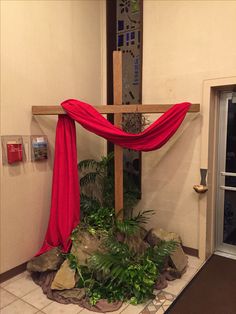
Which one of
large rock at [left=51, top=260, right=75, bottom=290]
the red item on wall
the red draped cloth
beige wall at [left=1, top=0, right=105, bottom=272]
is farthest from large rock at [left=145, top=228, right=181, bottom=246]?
the red item on wall

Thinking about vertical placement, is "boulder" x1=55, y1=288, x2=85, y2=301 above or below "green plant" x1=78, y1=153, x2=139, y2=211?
below

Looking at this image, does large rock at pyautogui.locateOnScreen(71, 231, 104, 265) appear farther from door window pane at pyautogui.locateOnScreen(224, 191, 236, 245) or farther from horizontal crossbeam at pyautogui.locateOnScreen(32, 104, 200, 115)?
door window pane at pyautogui.locateOnScreen(224, 191, 236, 245)

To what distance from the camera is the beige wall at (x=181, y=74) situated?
2859 mm

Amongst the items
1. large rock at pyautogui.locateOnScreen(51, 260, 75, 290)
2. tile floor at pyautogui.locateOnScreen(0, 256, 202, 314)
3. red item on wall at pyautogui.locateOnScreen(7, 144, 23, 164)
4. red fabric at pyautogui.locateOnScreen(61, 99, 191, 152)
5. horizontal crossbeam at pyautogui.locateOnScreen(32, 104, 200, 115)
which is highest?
horizontal crossbeam at pyautogui.locateOnScreen(32, 104, 200, 115)

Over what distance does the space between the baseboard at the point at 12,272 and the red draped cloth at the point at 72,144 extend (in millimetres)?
271

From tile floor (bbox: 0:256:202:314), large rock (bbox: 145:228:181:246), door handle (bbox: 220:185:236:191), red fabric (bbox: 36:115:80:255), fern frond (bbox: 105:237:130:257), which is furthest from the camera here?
door handle (bbox: 220:185:236:191)

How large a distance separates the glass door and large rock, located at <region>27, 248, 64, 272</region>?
1990mm

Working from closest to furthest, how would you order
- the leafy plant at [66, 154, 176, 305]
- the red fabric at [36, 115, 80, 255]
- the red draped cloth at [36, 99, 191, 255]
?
the leafy plant at [66, 154, 176, 305] → the red draped cloth at [36, 99, 191, 255] → the red fabric at [36, 115, 80, 255]

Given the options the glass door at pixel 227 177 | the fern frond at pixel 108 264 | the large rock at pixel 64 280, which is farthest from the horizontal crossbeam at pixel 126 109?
the large rock at pixel 64 280

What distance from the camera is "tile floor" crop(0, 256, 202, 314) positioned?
229 cm

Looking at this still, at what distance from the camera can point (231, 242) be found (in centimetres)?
330

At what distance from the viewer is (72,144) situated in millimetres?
2877

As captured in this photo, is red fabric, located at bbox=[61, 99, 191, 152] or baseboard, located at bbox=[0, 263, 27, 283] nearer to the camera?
red fabric, located at bbox=[61, 99, 191, 152]

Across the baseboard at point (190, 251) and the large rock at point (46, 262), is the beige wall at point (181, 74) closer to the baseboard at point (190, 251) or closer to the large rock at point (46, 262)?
the baseboard at point (190, 251)
